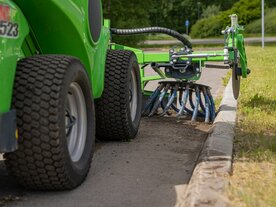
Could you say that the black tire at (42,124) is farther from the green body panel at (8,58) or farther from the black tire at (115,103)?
the black tire at (115,103)

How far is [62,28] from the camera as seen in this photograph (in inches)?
180

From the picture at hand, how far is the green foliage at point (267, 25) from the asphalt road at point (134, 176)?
5806 centimetres

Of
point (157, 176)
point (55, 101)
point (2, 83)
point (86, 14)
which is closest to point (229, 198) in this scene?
point (157, 176)

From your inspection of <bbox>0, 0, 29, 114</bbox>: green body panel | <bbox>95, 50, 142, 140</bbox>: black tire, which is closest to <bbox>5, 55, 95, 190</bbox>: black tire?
<bbox>0, 0, 29, 114</bbox>: green body panel

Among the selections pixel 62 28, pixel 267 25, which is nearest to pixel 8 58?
pixel 62 28

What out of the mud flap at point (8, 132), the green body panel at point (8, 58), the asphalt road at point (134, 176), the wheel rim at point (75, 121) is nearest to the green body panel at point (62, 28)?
the green body panel at point (8, 58)

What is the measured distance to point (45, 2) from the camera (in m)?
4.23

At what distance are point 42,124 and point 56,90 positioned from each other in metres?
0.26

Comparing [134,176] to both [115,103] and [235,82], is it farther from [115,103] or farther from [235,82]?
[235,82]

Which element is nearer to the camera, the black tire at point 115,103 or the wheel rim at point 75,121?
the wheel rim at point 75,121

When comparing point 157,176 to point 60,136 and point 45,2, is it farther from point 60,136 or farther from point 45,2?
point 45,2

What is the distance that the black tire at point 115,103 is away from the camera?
20.0 feet

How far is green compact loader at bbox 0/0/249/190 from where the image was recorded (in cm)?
391

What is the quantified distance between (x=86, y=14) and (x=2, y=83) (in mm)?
1474
